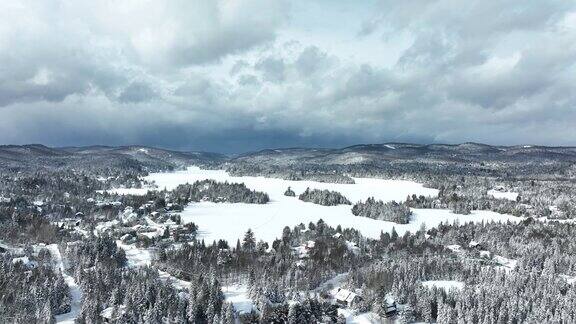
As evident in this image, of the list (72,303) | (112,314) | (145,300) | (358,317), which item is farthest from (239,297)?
(72,303)

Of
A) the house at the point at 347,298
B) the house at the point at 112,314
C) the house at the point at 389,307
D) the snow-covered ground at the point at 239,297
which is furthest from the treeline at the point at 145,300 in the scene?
the house at the point at 389,307

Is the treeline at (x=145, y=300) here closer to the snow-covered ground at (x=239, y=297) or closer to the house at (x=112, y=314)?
the house at (x=112, y=314)

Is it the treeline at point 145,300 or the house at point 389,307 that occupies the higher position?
the treeline at point 145,300

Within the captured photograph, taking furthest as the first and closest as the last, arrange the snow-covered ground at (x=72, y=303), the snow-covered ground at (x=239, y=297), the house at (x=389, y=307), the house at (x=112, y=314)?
the snow-covered ground at (x=239, y=297) < the house at (x=389, y=307) < the snow-covered ground at (x=72, y=303) < the house at (x=112, y=314)

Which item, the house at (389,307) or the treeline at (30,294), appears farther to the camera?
the house at (389,307)

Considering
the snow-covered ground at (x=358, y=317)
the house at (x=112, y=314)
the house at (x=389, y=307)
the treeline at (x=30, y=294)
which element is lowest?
the snow-covered ground at (x=358, y=317)

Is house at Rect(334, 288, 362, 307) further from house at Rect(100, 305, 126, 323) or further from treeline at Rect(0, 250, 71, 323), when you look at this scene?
treeline at Rect(0, 250, 71, 323)

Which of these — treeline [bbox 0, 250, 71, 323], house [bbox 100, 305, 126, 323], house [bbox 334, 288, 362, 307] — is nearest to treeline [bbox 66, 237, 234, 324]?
house [bbox 100, 305, 126, 323]
